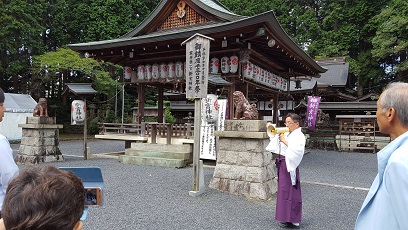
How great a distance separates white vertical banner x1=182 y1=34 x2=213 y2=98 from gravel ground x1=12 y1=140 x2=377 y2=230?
6.84ft

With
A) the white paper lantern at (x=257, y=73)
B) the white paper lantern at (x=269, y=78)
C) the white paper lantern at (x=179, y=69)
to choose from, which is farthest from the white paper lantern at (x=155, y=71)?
the white paper lantern at (x=269, y=78)

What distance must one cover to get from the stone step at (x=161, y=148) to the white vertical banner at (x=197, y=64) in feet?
11.0

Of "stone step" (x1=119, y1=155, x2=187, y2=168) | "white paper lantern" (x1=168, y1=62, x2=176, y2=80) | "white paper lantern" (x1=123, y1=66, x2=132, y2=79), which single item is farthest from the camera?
"white paper lantern" (x1=123, y1=66, x2=132, y2=79)

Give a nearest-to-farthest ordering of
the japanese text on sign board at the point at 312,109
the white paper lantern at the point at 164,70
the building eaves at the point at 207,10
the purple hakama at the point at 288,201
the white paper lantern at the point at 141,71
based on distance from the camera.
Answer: the purple hakama at the point at 288,201, the building eaves at the point at 207,10, the white paper lantern at the point at 164,70, the white paper lantern at the point at 141,71, the japanese text on sign board at the point at 312,109

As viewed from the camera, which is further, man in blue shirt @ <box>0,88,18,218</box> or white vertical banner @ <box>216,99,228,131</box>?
white vertical banner @ <box>216,99,228,131</box>

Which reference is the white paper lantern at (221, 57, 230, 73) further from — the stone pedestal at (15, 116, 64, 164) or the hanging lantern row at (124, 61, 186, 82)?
the stone pedestal at (15, 116, 64, 164)

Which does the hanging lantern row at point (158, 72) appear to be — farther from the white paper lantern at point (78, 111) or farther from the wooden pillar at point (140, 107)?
the white paper lantern at point (78, 111)

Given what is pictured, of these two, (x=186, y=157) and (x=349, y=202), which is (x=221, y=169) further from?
(x=186, y=157)

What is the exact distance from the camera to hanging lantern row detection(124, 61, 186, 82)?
9.90 m

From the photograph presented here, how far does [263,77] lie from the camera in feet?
35.6

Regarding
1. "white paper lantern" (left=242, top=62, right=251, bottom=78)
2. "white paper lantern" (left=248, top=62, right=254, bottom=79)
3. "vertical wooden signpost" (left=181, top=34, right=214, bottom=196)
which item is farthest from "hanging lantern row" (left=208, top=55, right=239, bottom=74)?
"vertical wooden signpost" (left=181, top=34, right=214, bottom=196)

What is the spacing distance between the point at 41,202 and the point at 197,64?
5.36 metres

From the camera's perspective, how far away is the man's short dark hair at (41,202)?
0.88m

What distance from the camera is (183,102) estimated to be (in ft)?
69.6
